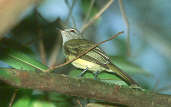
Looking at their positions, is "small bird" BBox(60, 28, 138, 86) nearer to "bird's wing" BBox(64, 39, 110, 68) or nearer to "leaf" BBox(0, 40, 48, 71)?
"bird's wing" BBox(64, 39, 110, 68)

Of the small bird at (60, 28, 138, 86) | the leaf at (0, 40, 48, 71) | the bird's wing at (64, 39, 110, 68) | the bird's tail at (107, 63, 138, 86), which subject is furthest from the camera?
the bird's wing at (64, 39, 110, 68)


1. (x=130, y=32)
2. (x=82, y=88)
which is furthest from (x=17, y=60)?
(x=130, y=32)

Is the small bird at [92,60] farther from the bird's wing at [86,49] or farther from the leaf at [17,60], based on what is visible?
the leaf at [17,60]

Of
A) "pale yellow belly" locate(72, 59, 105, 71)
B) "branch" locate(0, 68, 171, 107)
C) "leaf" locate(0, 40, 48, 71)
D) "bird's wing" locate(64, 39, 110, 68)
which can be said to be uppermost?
"bird's wing" locate(64, 39, 110, 68)

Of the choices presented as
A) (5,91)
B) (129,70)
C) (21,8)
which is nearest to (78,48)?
(129,70)

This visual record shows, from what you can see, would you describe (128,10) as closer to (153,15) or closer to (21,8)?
(153,15)

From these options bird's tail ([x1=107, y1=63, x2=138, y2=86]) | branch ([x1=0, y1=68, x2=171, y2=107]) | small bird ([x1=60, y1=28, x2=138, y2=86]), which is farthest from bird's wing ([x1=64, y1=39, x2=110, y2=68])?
branch ([x1=0, y1=68, x2=171, y2=107])

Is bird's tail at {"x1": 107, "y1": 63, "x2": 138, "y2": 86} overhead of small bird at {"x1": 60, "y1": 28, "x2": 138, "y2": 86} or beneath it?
beneath
